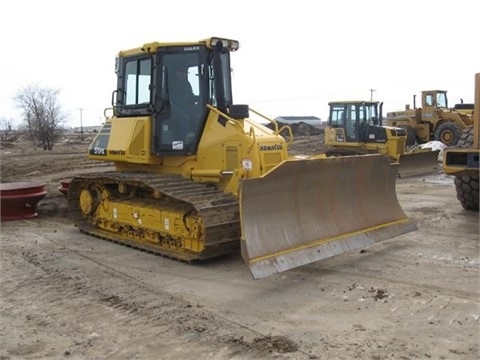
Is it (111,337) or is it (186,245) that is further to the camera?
(186,245)

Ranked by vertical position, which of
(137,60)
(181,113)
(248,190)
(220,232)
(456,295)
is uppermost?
(137,60)

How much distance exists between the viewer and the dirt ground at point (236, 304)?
13.4ft

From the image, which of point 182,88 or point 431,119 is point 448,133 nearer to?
point 431,119

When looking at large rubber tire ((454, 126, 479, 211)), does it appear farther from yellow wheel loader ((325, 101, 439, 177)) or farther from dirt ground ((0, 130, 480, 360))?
yellow wheel loader ((325, 101, 439, 177))

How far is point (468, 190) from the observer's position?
9.79m

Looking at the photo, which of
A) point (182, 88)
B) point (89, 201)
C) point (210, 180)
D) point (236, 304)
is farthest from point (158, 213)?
point (236, 304)

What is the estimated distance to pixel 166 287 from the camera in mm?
5691

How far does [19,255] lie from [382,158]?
5.26 meters

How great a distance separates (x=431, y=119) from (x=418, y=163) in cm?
650

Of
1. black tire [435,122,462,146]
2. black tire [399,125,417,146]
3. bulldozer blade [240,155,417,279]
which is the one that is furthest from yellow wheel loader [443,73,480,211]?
black tire [399,125,417,146]

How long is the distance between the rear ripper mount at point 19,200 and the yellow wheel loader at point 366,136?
11.2m

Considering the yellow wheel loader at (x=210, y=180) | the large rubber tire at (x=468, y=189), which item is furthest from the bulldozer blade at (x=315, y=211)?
the large rubber tire at (x=468, y=189)

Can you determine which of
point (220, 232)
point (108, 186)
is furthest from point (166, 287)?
point (108, 186)

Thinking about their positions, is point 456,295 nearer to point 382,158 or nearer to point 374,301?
point 374,301
